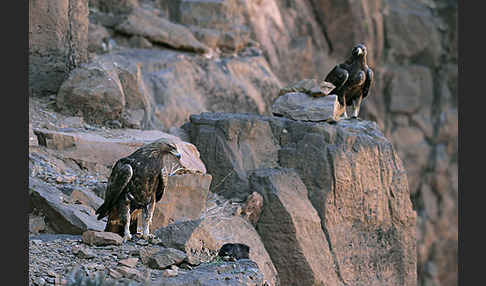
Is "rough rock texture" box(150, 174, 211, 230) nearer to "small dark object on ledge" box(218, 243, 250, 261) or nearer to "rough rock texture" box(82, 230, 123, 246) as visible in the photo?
"small dark object on ledge" box(218, 243, 250, 261)

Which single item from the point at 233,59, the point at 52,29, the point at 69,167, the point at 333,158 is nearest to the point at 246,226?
the point at 333,158

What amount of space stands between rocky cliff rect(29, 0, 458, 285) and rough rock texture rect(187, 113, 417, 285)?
0.14m

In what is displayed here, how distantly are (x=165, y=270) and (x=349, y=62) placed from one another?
4668 millimetres

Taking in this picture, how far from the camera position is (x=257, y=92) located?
1246 cm

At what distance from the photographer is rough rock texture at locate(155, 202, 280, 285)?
5988 millimetres

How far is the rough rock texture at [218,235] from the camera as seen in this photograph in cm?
599

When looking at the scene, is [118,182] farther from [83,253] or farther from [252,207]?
[252,207]

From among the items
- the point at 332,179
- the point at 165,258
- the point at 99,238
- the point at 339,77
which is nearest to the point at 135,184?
the point at 99,238

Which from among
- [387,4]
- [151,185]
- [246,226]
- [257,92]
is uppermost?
[387,4]

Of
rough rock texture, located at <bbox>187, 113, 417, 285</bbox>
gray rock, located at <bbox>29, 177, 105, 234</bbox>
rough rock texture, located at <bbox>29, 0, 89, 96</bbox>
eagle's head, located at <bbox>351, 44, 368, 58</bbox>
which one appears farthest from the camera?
eagle's head, located at <bbox>351, 44, 368, 58</bbox>

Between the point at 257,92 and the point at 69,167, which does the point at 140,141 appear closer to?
the point at 69,167

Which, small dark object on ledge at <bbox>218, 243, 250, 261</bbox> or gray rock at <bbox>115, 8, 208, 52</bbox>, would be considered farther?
gray rock at <bbox>115, 8, 208, 52</bbox>

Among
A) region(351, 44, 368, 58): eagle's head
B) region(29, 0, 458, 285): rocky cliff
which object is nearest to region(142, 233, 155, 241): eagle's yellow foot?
region(29, 0, 458, 285): rocky cliff

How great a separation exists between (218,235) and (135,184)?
1.89m
